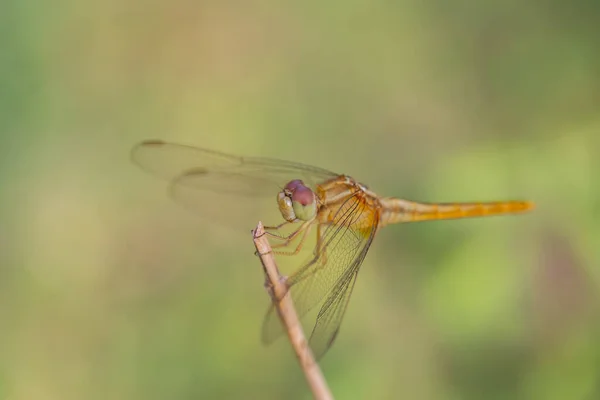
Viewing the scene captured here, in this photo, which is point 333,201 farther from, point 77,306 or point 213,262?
point 77,306

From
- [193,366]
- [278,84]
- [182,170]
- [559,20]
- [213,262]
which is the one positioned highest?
[278,84]

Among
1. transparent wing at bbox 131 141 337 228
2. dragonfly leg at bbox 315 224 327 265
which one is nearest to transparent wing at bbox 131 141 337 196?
transparent wing at bbox 131 141 337 228

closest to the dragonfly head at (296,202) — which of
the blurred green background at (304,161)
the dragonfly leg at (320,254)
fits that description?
the dragonfly leg at (320,254)

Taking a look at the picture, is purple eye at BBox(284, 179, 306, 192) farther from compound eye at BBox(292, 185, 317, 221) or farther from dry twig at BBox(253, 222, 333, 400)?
dry twig at BBox(253, 222, 333, 400)

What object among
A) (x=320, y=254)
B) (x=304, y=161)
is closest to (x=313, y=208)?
(x=320, y=254)

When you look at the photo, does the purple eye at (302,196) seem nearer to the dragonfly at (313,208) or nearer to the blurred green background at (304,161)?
the dragonfly at (313,208)

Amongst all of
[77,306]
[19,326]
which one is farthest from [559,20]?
[19,326]
